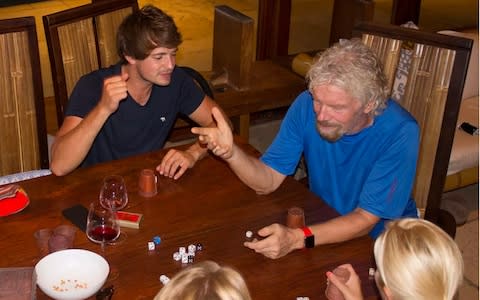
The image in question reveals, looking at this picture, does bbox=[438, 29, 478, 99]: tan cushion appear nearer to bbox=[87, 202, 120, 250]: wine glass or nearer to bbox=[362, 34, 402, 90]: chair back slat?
bbox=[362, 34, 402, 90]: chair back slat

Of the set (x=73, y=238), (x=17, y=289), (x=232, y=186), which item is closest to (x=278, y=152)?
(x=232, y=186)

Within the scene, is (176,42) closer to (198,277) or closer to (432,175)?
(432,175)

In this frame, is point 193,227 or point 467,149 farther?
point 467,149

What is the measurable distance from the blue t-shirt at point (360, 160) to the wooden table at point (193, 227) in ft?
0.42

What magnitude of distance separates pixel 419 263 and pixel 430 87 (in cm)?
129

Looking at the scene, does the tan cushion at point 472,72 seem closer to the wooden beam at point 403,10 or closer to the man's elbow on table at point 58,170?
the wooden beam at point 403,10

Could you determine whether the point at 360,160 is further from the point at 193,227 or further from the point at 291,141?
the point at 193,227

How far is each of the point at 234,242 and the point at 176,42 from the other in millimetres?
871

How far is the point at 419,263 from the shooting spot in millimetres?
1562

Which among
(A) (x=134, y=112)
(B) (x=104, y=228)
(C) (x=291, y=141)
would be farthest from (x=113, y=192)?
Result: (C) (x=291, y=141)

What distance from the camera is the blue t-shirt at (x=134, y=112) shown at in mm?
2629

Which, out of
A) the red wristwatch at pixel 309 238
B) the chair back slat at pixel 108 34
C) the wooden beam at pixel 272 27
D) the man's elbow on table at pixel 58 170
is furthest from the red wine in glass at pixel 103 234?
the wooden beam at pixel 272 27

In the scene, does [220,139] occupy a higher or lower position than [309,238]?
higher

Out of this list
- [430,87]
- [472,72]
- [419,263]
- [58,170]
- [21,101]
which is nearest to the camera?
[419,263]
